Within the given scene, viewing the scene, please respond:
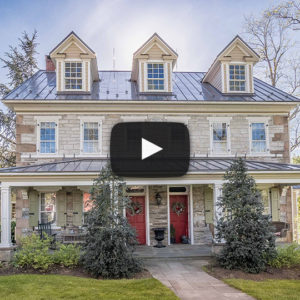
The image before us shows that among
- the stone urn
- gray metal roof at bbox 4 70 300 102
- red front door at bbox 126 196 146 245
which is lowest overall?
the stone urn

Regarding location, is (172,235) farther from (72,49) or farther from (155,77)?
(72,49)

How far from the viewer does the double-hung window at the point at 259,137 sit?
1523 centimetres

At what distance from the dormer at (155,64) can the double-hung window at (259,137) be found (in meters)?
4.37

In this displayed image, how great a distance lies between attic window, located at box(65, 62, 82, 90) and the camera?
50.3 ft

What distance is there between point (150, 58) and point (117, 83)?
7.98 feet

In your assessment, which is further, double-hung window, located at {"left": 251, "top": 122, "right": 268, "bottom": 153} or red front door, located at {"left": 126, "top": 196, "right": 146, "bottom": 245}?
double-hung window, located at {"left": 251, "top": 122, "right": 268, "bottom": 153}

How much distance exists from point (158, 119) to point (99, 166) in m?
3.66

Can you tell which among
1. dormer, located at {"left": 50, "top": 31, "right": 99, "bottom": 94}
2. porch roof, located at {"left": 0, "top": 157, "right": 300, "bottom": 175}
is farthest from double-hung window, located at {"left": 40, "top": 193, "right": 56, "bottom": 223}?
dormer, located at {"left": 50, "top": 31, "right": 99, "bottom": 94}

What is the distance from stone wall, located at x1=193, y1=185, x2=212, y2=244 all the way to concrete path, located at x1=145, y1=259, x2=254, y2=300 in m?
2.78

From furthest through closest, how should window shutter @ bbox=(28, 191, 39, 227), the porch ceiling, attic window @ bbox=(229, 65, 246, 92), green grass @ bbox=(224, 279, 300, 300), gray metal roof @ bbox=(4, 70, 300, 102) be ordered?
attic window @ bbox=(229, 65, 246, 92)
gray metal roof @ bbox=(4, 70, 300, 102)
window shutter @ bbox=(28, 191, 39, 227)
the porch ceiling
green grass @ bbox=(224, 279, 300, 300)

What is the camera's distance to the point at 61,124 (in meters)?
14.6

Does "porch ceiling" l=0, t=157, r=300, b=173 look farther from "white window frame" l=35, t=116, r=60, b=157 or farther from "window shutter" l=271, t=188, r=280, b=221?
"window shutter" l=271, t=188, r=280, b=221

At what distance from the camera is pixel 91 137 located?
14.7 metres

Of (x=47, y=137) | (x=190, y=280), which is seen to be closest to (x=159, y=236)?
(x=190, y=280)
